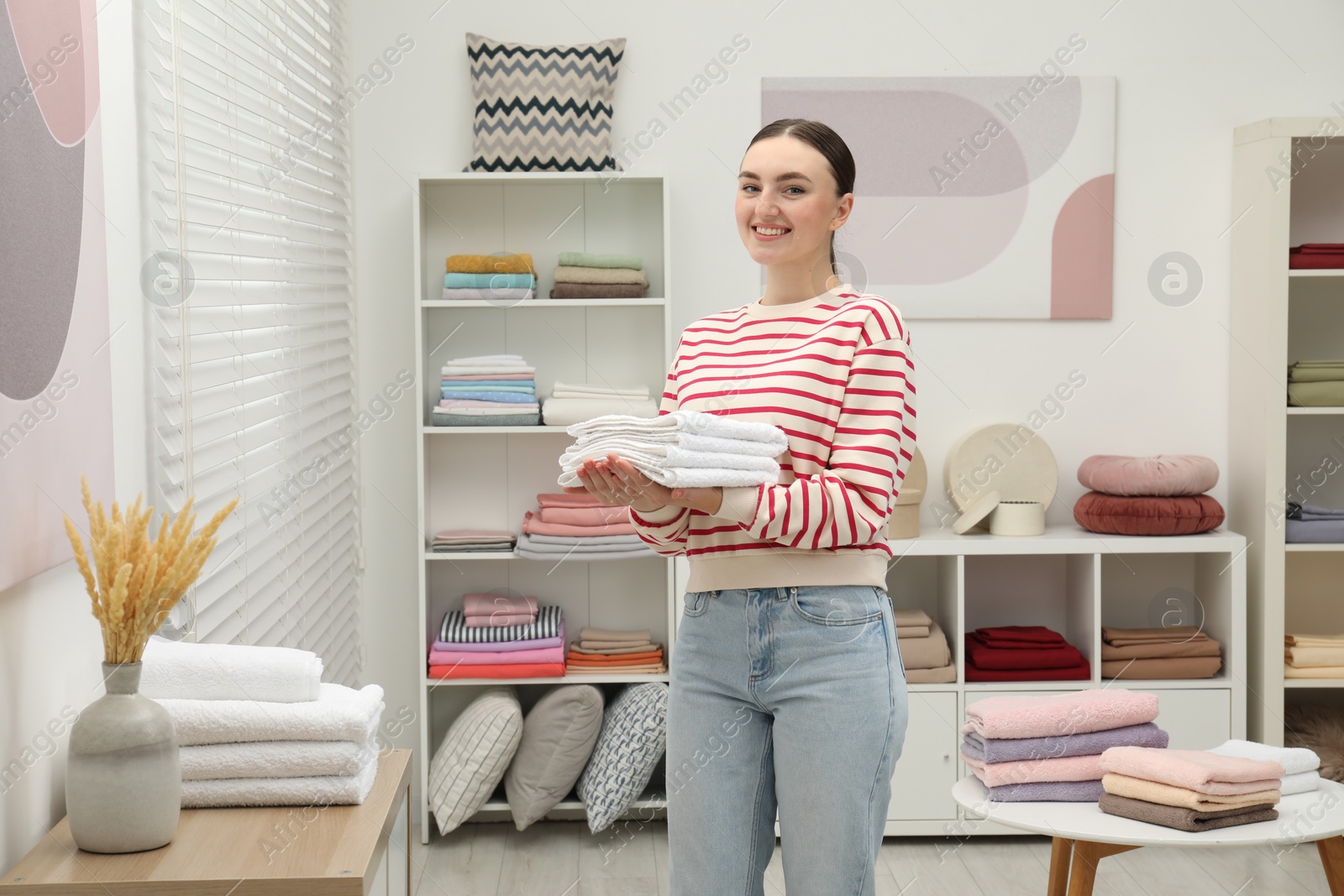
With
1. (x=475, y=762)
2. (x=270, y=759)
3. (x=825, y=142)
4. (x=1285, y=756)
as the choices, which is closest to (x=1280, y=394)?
(x=1285, y=756)

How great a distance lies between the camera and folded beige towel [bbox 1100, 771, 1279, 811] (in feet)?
5.93

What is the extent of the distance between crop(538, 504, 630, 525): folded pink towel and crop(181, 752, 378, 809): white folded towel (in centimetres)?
166

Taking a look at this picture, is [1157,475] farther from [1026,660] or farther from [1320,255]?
[1320,255]

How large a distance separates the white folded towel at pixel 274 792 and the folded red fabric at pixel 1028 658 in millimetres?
2032

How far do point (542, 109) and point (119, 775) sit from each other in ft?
7.40

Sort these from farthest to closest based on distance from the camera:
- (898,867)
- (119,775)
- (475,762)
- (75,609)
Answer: (475,762) < (898,867) < (75,609) < (119,775)

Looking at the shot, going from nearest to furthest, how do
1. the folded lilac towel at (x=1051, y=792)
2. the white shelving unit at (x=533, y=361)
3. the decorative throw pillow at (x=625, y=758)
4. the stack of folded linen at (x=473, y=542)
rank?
the folded lilac towel at (x=1051, y=792) → the decorative throw pillow at (x=625, y=758) → the stack of folded linen at (x=473, y=542) → the white shelving unit at (x=533, y=361)

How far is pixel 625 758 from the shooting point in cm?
300

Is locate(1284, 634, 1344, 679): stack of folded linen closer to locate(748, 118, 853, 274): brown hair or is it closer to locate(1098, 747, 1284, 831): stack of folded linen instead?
locate(1098, 747, 1284, 831): stack of folded linen

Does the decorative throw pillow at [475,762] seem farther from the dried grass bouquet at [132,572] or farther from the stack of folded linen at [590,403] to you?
the dried grass bouquet at [132,572]

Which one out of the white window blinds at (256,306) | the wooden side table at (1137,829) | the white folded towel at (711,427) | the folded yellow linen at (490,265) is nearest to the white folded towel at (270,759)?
the white window blinds at (256,306)

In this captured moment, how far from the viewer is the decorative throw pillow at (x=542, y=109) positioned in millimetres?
3084

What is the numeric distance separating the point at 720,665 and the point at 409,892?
26.9 inches

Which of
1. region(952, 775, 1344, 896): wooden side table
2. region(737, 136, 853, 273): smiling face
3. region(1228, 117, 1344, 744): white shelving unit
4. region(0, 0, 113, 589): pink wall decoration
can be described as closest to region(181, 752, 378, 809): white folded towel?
region(0, 0, 113, 589): pink wall decoration
